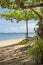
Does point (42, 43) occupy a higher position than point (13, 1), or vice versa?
point (13, 1)

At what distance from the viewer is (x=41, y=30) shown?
10516mm

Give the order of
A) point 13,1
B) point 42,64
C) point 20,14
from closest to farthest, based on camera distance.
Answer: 1. point 42,64
2. point 13,1
3. point 20,14

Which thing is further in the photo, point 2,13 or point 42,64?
point 2,13

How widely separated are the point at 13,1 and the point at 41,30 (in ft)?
6.68

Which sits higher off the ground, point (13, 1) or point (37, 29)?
point (13, 1)

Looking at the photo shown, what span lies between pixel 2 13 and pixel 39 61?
12949mm

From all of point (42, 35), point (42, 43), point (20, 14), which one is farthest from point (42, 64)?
point (20, 14)

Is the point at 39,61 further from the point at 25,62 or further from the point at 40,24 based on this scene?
the point at 40,24

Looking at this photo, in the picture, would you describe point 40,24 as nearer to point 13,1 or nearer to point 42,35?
point 42,35

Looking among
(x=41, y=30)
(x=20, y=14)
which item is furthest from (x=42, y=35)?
(x=20, y=14)

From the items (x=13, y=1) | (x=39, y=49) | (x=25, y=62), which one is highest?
(x=13, y=1)

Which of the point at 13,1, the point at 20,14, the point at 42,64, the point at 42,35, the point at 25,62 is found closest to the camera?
the point at 42,64

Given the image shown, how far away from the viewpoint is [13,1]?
9680mm

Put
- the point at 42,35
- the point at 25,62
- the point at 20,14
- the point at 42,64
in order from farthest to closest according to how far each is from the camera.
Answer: the point at 20,14 < the point at 42,35 < the point at 25,62 < the point at 42,64
